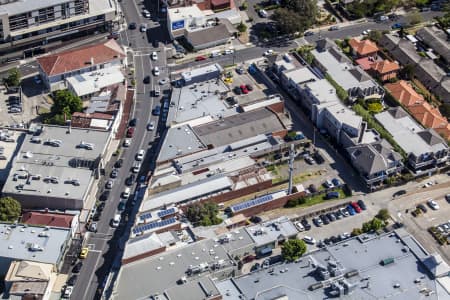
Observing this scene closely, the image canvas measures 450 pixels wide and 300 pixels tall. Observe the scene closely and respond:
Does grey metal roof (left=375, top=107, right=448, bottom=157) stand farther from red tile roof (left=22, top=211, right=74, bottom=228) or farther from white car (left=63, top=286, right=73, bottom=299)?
white car (left=63, top=286, right=73, bottom=299)

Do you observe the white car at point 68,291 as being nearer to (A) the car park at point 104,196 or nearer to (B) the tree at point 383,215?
(A) the car park at point 104,196

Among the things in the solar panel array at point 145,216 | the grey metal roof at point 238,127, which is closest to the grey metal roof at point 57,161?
the solar panel array at point 145,216

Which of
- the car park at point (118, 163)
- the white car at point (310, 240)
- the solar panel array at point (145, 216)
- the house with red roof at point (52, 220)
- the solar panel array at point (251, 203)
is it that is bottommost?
the white car at point (310, 240)

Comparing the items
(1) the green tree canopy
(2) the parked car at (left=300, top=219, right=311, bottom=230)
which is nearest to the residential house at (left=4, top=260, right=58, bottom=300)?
(1) the green tree canopy

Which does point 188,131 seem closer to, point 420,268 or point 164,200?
point 164,200

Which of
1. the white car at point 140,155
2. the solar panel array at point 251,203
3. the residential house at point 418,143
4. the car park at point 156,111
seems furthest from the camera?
the car park at point 156,111

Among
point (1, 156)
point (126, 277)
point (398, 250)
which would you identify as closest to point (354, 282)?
point (398, 250)
